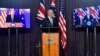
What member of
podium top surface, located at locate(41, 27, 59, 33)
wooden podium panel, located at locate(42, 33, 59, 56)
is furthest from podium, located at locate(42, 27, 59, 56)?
podium top surface, located at locate(41, 27, 59, 33)

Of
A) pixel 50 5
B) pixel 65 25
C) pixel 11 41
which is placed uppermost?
pixel 50 5

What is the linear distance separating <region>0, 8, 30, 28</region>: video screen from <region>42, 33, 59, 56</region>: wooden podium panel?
26.0 inches

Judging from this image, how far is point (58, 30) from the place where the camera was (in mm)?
6949

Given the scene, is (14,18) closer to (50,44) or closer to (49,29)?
(49,29)

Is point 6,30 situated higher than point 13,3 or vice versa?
point 13,3

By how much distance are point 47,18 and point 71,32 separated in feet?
2.81

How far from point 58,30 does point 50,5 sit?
0.80 m

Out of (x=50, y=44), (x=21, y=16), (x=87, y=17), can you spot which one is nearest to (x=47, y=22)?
(x=50, y=44)

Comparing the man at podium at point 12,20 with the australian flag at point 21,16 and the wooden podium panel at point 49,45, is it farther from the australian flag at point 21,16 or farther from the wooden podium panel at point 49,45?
the wooden podium panel at point 49,45

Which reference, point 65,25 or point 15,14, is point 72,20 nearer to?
point 65,25

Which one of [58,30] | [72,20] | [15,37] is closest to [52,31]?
[58,30]

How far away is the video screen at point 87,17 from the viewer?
630cm

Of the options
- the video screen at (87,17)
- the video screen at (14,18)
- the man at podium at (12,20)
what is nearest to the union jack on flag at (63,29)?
the video screen at (87,17)

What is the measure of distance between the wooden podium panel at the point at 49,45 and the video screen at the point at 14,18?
66 cm
